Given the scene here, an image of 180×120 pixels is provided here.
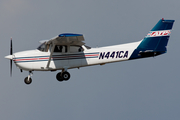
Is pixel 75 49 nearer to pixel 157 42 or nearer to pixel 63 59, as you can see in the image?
pixel 63 59

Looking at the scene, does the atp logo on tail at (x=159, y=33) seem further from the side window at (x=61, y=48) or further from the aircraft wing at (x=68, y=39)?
the side window at (x=61, y=48)

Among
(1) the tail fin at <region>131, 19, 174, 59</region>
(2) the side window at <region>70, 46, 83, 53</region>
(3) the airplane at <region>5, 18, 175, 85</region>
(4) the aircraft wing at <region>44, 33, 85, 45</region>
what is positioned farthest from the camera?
(1) the tail fin at <region>131, 19, 174, 59</region>

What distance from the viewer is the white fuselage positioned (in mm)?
17297

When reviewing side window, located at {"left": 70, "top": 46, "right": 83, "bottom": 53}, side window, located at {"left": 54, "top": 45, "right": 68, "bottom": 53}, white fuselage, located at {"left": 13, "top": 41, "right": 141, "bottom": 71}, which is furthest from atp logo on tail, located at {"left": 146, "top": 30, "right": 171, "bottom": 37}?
side window, located at {"left": 54, "top": 45, "right": 68, "bottom": 53}

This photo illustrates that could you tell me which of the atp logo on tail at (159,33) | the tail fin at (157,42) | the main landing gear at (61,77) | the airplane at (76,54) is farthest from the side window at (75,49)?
the atp logo on tail at (159,33)

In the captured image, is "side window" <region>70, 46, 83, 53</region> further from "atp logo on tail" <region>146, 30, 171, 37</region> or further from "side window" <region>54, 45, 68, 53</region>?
"atp logo on tail" <region>146, 30, 171, 37</region>

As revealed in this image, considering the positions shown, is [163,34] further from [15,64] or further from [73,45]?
[15,64]

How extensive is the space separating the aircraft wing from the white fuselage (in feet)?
2.42

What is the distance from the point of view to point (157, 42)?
1839 centimetres

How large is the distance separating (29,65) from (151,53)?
752cm

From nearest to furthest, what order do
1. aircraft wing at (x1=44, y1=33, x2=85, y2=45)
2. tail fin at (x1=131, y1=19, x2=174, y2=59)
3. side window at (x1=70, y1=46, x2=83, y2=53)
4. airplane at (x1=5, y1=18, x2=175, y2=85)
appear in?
aircraft wing at (x1=44, y1=33, x2=85, y2=45) → airplane at (x1=5, y1=18, x2=175, y2=85) → side window at (x1=70, y1=46, x2=83, y2=53) → tail fin at (x1=131, y1=19, x2=174, y2=59)

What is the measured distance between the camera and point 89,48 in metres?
17.9

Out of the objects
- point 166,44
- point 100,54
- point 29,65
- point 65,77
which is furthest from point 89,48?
point 166,44

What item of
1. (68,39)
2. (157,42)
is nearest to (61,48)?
(68,39)
